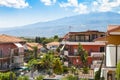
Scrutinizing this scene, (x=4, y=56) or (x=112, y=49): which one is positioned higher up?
(x=112, y=49)

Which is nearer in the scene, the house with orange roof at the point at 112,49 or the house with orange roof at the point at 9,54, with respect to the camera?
the house with orange roof at the point at 112,49

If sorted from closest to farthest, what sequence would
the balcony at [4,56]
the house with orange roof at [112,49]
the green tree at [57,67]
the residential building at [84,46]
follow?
the house with orange roof at [112,49] → the green tree at [57,67] → the balcony at [4,56] → the residential building at [84,46]

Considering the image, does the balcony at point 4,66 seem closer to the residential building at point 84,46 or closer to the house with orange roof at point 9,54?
the house with orange roof at point 9,54

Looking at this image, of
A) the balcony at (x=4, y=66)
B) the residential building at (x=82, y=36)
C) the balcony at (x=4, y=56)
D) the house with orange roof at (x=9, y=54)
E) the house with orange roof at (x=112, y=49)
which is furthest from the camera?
the residential building at (x=82, y=36)

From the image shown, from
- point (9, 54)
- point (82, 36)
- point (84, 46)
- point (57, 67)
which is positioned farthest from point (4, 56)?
point (82, 36)

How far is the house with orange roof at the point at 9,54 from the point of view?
161 feet

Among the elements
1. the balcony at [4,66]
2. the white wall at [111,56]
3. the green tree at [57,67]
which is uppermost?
the white wall at [111,56]

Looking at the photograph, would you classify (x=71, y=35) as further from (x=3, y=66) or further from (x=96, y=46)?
(x=3, y=66)

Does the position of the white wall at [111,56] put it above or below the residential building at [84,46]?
above

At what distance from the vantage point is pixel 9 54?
51.4m

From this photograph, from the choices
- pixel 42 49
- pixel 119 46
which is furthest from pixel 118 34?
pixel 42 49

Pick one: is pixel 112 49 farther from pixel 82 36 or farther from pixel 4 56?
pixel 82 36

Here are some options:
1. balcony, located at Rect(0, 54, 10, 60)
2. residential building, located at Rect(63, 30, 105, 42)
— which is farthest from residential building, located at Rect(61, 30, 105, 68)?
balcony, located at Rect(0, 54, 10, 60)

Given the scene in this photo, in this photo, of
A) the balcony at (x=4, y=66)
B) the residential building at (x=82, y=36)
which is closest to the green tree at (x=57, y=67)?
the balcony at (x=4, y=66)
